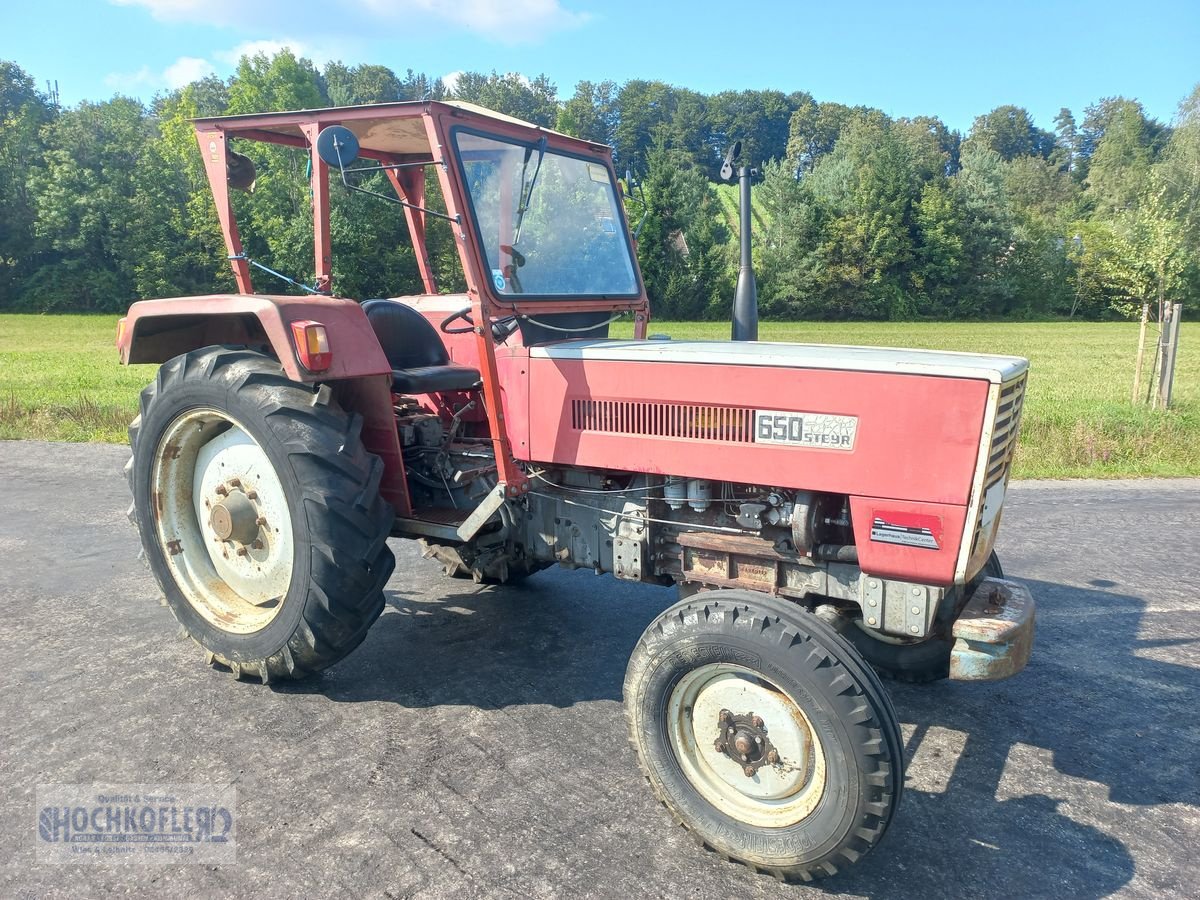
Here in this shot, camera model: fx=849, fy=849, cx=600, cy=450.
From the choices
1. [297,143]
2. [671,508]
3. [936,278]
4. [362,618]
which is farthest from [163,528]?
[936,278]

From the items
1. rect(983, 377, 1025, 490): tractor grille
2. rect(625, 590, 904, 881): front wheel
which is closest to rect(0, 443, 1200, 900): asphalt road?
rect(625, 590, 904, 881): front wheel

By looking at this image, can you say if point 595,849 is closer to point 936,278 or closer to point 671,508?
point 671,508

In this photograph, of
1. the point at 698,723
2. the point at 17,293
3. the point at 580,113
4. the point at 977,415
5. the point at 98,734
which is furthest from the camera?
the point at 580,113

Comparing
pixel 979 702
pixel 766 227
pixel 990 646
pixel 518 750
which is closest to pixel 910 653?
pixel 979 702

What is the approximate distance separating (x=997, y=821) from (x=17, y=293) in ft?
175

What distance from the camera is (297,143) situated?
4188 mm

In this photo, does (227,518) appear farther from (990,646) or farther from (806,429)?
(990,646)

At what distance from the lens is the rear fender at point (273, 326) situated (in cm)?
349

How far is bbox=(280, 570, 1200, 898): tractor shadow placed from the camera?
2693mm

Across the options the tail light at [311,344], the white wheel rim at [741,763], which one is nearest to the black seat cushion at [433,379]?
the tail light at [311,344]

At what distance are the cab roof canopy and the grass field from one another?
3.94ft

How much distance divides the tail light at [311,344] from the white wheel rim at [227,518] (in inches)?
18.8

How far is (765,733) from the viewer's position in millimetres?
2684

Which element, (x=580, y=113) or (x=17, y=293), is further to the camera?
(x=580, y=113)
